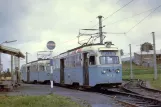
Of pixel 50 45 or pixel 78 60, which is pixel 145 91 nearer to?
pixel 78 60

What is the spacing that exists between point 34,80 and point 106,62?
81.9ft

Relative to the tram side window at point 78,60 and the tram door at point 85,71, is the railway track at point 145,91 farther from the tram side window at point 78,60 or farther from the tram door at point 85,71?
the tram side window at point 78,60

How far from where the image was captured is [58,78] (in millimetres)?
35781

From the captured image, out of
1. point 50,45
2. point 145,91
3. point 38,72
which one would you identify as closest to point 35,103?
point 50,45

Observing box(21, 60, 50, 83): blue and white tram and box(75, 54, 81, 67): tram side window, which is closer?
box(75, 54, 81, 67): tram side window

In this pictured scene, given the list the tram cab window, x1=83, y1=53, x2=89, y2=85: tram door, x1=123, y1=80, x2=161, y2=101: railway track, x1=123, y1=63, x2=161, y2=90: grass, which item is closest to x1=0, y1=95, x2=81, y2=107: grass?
x1=123, y1=80, x2=161, y2=101: railway track

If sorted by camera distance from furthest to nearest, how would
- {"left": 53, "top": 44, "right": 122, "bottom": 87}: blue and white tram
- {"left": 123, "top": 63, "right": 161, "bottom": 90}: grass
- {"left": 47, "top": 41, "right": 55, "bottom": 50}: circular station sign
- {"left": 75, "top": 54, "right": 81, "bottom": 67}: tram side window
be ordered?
{"left": 123, "top": 63, "right": 161, "bottom": 90}: grass
{"left": 75, "top": 54, "right": 81, "bottom": 67}: tram side window
{"left": 53, "top": 44, "right": 122, "bottom": 87}: blue and white tram
{"left": 47, "top": 41, "right": 55, "bottom": 50}: circular station sign

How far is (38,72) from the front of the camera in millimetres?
47000

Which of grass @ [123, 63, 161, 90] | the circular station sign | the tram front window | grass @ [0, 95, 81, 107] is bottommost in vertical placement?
grass @ [0, 95, 81, 107]

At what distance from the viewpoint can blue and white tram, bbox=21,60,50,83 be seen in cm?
4432

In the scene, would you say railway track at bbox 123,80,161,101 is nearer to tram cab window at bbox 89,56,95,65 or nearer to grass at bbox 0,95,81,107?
tram cab window at bbox 89,56,95,65

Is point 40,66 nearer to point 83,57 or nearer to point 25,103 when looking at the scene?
point 83,57

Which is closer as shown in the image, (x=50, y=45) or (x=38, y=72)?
(x=50, y=45)

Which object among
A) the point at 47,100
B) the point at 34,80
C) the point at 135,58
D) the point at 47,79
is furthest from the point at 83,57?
the point at 135,58
